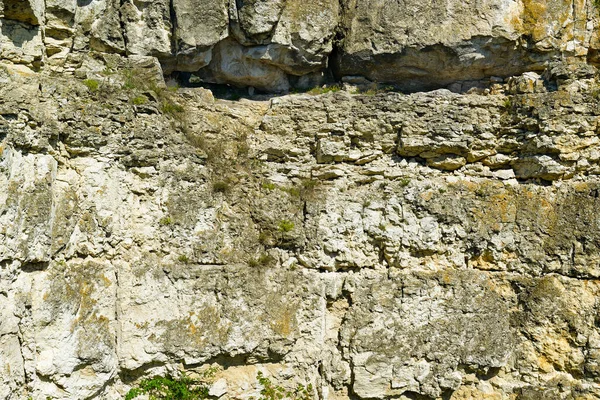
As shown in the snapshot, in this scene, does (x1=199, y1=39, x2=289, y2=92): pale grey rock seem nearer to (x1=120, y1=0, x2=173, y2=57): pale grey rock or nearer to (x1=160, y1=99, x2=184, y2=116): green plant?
(x1=120, y1=0, x2=173, y2=57): pale grey rock

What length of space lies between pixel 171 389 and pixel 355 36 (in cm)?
629

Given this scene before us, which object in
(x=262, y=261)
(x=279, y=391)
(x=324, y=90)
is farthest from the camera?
(x=324, y=90)

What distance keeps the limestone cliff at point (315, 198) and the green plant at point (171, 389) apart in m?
0.16

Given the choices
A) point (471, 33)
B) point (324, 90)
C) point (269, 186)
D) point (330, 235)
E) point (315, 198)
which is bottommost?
point (330, 235)

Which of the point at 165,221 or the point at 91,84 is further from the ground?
the point at 91,84

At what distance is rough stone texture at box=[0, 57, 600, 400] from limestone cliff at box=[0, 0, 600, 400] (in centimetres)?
3

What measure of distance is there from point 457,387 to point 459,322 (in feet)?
3.14

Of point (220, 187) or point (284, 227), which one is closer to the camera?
point (220, 187)

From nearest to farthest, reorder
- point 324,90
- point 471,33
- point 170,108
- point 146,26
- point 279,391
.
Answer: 1. point 279,391
2. point 170,108
3. point 146,26
4. point 471,33
5. point 324,90

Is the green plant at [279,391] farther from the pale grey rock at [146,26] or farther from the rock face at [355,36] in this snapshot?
the pale grey rock at [146,26]

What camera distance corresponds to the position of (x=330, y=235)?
8625 mm

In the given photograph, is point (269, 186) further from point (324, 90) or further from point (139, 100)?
point (139, 100)

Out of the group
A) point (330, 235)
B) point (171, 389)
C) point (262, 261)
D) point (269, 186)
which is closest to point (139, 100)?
point (269, 186)

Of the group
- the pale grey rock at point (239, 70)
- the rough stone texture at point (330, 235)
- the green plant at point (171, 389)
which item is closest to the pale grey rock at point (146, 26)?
the rough stone texture at point (330, 235)
